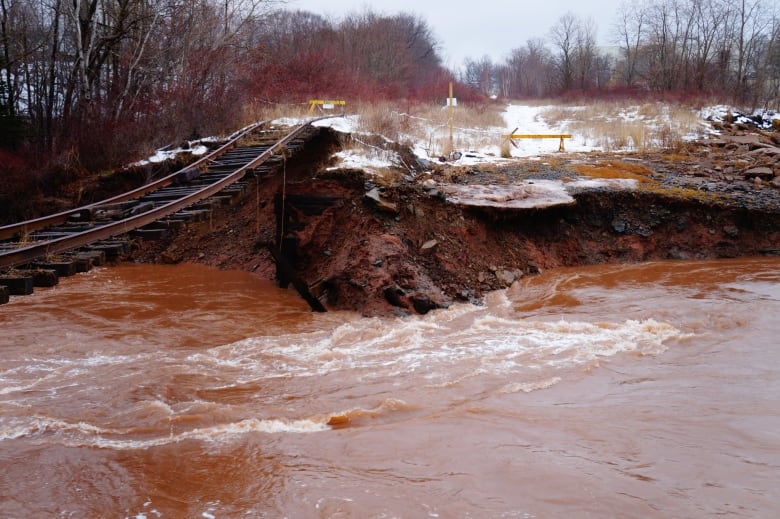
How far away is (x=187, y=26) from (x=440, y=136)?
9.18m

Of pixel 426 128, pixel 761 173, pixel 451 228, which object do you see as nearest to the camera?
pixel 451 228

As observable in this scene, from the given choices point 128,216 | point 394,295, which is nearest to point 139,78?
point 128,216

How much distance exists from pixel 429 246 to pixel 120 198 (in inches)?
243

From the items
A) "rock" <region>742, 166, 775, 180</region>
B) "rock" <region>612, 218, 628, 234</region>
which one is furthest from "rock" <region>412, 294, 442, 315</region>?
"rock" <region>742, 166, 775, 180</region>

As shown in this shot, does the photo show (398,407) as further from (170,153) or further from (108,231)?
(170,153)

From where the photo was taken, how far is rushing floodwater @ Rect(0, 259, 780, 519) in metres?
3.96

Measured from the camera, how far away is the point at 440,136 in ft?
58.6

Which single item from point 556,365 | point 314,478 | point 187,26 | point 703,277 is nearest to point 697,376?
point 556,365

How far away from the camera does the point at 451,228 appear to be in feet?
34.4

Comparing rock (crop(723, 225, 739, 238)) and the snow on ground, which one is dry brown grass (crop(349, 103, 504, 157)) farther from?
rock (crop(723, 225, 739, 238))

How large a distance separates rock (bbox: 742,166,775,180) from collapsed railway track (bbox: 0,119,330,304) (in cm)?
992

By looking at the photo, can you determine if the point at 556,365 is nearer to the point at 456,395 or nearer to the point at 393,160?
the point at 456,395

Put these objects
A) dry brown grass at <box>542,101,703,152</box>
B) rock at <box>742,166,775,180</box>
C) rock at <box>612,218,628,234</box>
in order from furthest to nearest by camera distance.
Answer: dry brown grass at <box>542,101,703,152</box>
rock at <box>742,166,775,180</box>
rock at <box>612,218,628,234</box>

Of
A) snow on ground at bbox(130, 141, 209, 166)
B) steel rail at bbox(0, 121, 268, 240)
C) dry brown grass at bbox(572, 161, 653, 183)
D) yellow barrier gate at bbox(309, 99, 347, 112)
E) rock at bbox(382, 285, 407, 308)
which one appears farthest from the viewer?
yellow barrier gate at bbox(309, 99, 347, 112)
